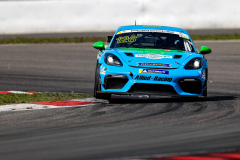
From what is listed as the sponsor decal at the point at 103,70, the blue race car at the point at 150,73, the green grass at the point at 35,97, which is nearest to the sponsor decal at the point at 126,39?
the blue race car at the point at 150,73

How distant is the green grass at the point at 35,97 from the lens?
7766mm

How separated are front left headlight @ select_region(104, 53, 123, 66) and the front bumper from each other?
8 cm

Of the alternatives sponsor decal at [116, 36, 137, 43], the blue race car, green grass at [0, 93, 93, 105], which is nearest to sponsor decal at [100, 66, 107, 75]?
the blue race car

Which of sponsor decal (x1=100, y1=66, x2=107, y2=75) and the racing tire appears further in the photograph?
the racing tire

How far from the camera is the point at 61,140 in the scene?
4742 millimetres

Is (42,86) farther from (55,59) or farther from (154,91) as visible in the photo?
(55,59)

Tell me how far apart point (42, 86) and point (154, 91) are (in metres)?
3.86

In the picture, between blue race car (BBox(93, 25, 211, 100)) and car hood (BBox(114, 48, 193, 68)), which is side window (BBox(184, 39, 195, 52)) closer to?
blue race car (BBox(93, 25, 211, 100))

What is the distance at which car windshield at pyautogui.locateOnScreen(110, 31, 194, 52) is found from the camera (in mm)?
8141

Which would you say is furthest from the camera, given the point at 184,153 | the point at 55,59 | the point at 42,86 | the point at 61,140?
the point at 55,59

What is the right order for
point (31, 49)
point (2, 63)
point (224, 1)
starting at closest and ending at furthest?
point (2, 63) → point (31, 49) → point (224, 1)

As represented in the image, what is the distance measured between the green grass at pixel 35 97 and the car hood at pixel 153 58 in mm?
1417

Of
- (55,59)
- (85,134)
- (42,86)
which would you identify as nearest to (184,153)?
(85,134)

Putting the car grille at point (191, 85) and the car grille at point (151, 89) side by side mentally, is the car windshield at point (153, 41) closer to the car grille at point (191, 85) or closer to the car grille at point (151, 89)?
the car grille at point (191, 85)
